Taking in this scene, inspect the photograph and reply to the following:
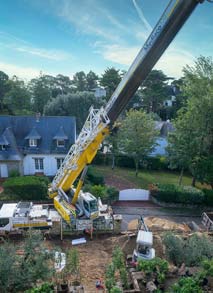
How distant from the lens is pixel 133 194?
72.6 ft

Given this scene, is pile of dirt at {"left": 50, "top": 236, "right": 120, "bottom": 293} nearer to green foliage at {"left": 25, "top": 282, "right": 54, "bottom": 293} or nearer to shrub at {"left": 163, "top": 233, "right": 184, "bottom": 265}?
green foliage at {"left": 25, "top": 282, "right": 54, "bottom": 293}

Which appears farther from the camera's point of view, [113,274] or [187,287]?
[113,274]

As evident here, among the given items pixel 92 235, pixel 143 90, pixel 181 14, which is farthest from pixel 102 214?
pixel 143 90

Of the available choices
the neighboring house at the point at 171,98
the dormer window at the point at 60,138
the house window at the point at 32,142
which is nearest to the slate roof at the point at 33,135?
the house window at the point at 32,142

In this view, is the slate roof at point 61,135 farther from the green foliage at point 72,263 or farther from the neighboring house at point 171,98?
the neighboring house at point 171,98

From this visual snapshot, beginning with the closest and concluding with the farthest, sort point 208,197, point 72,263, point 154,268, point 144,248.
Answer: point 72,263 → point 154,268 → point 144,248 → point 208,197

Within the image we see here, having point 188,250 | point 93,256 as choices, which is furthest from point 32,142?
point 188,250

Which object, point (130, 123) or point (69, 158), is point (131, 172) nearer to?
point (130, 123)

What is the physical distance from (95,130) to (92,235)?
6.89 m

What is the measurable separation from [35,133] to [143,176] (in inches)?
534

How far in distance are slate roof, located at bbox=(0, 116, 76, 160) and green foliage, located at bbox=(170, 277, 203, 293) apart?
1924cm

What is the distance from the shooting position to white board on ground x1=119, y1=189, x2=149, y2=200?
2189 centimetres

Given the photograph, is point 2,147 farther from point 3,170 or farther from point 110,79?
point 110,79

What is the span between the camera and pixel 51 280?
10141mm
